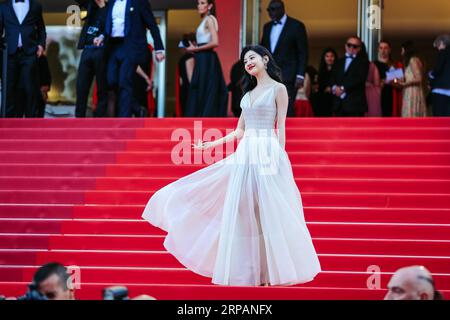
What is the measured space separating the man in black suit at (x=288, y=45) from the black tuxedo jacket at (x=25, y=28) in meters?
2.71

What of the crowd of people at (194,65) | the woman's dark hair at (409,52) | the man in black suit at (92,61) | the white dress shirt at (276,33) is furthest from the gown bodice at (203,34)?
the woman's dark hair at (409,52)

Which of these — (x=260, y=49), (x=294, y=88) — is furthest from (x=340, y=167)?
(x=260, y=49)

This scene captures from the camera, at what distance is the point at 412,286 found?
4871mm

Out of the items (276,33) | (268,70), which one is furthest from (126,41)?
(268,70)

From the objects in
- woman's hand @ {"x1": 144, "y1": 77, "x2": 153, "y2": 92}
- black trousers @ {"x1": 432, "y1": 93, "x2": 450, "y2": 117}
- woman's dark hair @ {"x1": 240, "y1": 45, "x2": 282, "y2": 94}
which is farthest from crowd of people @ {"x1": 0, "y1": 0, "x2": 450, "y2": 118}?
woman's dark hair @ {"x1": 240, "y1": 45, "x2": 282, "y2": 94}

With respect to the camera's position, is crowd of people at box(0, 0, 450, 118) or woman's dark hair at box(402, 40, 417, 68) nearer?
crowd of people at box(0, 0, 450, 118)

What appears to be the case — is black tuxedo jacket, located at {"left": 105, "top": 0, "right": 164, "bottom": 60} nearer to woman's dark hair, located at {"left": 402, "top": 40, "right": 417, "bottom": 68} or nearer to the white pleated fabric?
woman's dark hair, located at {"left": 402, "top": 40, "right": 417, "bottom": 68}

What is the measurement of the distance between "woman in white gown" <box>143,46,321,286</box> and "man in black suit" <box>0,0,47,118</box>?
18.7 ft

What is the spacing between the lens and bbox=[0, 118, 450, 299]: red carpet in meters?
9.40

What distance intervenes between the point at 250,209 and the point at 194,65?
5983 mm

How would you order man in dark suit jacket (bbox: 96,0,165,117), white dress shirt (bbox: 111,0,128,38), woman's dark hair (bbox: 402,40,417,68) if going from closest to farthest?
man in dark suit jacket (bbox: 96,0,165,117), white dress shirt (bbox: 111,0,128,38), woman's dark hair (bbox: 402,40,417,68)

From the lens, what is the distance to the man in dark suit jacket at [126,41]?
1322 cm
